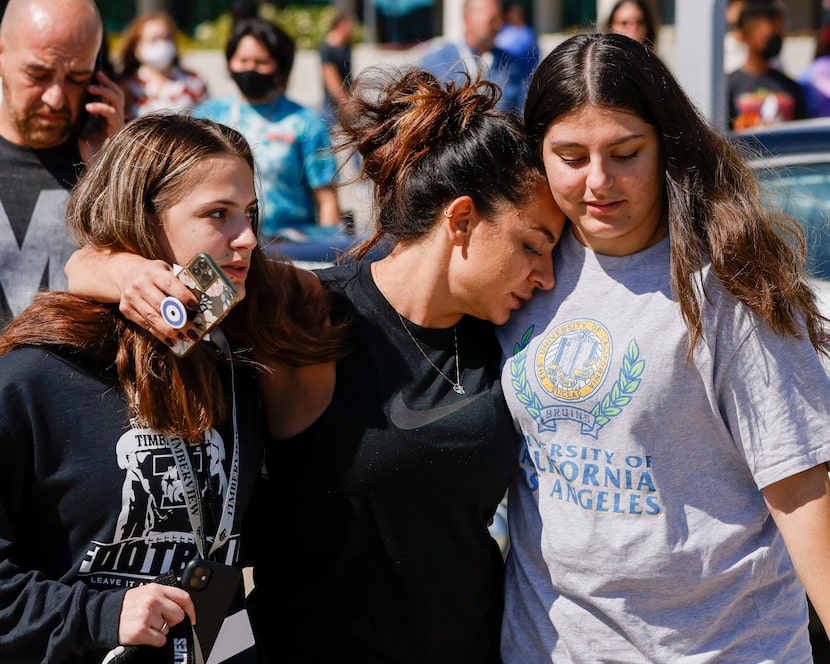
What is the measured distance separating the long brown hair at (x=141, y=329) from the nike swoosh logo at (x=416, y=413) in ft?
0.72

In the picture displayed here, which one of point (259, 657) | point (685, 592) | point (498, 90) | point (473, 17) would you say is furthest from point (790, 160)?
point (473, 17)

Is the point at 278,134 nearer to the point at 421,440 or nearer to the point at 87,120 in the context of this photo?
the point at 87,120

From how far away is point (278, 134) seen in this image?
6.02m

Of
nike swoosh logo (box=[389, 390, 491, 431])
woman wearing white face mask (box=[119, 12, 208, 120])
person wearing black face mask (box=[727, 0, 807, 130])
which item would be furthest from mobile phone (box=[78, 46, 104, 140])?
person wearing black face mask (box=[727, 0, 807, 130])

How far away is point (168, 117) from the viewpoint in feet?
7.41

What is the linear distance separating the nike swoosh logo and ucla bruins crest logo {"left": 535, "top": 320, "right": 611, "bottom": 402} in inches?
7.2

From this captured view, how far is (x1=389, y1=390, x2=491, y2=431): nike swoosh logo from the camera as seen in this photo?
2.37 metres

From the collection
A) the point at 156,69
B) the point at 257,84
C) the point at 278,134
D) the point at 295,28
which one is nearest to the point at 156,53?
the point at 156,69

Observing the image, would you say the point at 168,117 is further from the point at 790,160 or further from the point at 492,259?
the point at 790,160

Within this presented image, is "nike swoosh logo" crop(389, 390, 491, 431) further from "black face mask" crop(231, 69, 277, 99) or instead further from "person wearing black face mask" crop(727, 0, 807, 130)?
"person wearing black face mask" crop(727, 0, 807, 130)

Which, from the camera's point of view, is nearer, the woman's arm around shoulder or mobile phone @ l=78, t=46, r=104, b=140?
the woman's arm around shoulder

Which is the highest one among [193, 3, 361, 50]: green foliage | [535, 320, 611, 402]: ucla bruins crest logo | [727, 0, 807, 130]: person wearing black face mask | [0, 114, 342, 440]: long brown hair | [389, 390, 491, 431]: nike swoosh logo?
[0, 114, 342, 440]: long brown hair

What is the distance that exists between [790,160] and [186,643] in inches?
128

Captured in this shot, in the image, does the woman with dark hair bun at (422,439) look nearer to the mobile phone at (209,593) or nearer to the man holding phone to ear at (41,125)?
the mobile phone at (209,593)
